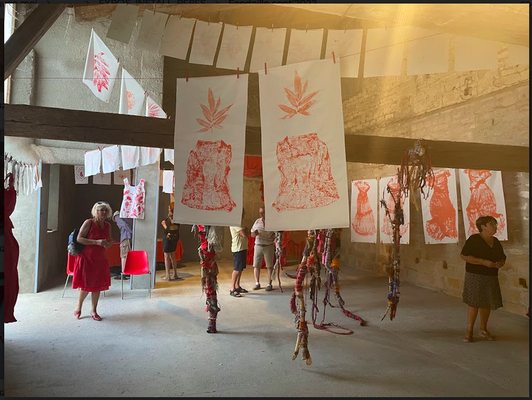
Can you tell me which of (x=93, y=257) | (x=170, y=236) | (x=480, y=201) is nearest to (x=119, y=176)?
(x=170, y=236)

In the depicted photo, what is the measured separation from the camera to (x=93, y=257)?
4.44 metres

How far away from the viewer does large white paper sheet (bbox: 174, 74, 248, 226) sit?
2949 mm

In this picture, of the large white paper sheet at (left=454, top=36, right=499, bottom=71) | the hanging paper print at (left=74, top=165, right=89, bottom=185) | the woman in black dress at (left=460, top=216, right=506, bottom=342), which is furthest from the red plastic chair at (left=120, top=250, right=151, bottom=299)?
the large white paper sheet at (left=454, top=36, right=499, bottom=71)

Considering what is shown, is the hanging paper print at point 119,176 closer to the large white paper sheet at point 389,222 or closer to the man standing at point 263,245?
the man standing at point 263,245

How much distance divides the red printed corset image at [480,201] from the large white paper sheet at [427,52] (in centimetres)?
227

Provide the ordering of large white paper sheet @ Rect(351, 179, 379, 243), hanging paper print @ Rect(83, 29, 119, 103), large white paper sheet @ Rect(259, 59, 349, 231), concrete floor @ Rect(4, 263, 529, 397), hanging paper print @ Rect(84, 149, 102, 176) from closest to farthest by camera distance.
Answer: large white paper sheet @ Rect(259, 59, 349, 231) < concrete floor @ Rect(4, 263, 529, 397) < hanging paper print @ Rect(83, 29, 119, 103) < hanging paper print @ Rect(84, 149, 102, 176) < large white paper sheet @ Rect(351, 179, 379, 243)

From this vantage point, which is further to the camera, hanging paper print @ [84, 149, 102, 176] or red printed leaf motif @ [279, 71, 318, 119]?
hanging paper print @ [84, 149, 102, 176]

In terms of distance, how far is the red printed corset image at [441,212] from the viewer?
5.57 m

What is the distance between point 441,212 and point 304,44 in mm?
3496

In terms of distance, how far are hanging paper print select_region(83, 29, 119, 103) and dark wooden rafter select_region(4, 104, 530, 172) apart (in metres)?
1.24

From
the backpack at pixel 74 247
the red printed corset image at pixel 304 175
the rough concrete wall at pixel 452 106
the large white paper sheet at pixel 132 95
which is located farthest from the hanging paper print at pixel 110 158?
the rough concrete wall at pixel 452 106

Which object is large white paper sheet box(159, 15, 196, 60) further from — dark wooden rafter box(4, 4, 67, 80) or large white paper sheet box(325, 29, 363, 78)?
large white paper sheet box(325, 29, 363, 78)

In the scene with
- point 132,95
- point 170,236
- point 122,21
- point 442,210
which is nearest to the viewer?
point 122,21

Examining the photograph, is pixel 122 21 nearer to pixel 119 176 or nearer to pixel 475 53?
pixel 475 53
